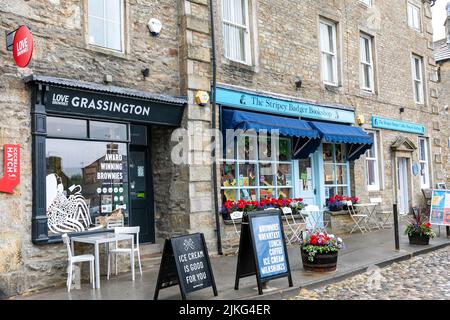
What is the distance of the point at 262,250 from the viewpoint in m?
6.61

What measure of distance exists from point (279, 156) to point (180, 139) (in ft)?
11.1

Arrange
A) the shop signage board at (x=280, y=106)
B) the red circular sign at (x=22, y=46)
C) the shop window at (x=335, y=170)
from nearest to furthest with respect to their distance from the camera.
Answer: the red circular sign at (x=22, y=46) → the shop signage board at (x=280, y=106) → the shop window at (x=335, y=170)

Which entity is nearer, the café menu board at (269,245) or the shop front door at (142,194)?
the café menu board at (269,245)

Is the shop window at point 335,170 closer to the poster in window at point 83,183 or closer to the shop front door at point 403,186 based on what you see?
the shop front door at point 403,186


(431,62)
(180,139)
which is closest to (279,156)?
(180,139)

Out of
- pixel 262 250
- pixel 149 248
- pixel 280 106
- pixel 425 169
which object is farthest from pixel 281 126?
pixel 425 169

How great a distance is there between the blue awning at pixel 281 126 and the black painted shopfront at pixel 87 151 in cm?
121

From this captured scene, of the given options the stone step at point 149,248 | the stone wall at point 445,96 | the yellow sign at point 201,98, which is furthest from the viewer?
the stone wall at point 445,96

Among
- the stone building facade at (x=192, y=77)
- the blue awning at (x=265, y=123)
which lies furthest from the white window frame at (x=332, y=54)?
the blue awning at (x=265, y=123)

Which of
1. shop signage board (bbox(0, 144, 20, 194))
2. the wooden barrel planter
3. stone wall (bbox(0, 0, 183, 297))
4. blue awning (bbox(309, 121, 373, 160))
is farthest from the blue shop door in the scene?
shop signage board (bbox(0, 144, 20, 194))

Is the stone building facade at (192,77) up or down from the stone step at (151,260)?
up

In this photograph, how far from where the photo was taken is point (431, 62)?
18.5m

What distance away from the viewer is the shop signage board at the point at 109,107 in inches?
297

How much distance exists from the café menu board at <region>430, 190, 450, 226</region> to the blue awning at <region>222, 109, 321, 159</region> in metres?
3.26
